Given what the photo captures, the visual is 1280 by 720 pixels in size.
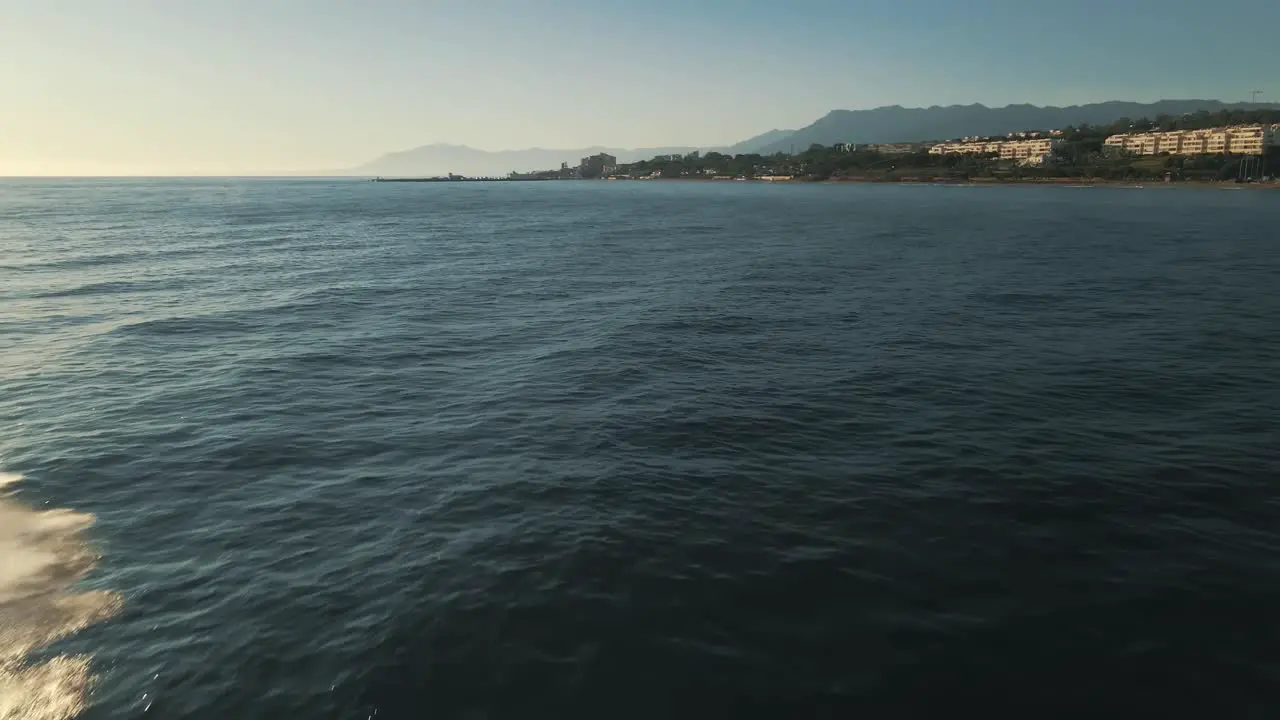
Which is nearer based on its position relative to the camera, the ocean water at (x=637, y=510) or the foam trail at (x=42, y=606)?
the foam trail at (x=42, y=606)

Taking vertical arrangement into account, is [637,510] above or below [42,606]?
below

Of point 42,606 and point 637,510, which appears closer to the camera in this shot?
point 42,606

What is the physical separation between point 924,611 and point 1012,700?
291cm

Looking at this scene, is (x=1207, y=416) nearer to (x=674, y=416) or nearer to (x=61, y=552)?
(x=674, y=416)

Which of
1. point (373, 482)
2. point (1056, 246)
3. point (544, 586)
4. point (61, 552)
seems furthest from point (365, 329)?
point (1056, 246)

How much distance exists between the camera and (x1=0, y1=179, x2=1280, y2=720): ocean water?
14852mm

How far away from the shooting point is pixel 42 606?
1709 centimetres

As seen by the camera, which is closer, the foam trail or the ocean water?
the foam trail

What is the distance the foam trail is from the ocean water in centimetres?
9

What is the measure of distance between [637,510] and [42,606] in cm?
1432

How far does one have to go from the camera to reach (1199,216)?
403 ft

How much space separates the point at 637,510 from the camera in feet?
71.2

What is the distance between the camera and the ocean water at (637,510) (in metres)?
14.9

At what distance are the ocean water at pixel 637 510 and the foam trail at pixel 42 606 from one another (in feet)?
0.28
